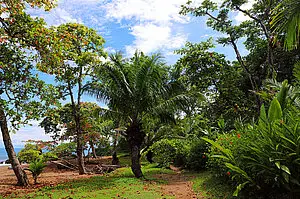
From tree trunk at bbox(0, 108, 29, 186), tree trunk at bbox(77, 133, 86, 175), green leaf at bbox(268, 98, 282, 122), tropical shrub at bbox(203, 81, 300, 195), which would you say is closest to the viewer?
tropical shrub at bbox(203, 81, 300, 195)

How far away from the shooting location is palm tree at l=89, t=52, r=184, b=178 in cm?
1216

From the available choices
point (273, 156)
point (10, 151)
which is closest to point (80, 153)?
point (10, 151)

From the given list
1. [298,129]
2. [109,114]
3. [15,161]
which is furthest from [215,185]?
[15,161]

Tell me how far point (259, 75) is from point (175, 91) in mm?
7518

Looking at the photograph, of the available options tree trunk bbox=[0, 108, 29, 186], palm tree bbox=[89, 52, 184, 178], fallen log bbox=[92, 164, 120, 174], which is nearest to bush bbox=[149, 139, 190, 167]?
fallen log bbox=[92, 164, 120, 174]

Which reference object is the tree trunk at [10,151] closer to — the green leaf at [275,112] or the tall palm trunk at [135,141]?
the tall palm trunk at [135,141]

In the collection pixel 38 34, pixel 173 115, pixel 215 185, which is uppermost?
pixel 38 34

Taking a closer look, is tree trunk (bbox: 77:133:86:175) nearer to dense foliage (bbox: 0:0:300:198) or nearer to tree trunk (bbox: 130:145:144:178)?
dense foliage (bbox: 0:0:300:198)

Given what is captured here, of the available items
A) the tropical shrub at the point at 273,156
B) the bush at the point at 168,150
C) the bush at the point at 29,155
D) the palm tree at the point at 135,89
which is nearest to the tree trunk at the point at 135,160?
the palm tree at the point at 135,89

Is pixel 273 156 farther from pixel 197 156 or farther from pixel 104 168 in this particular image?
pixel 104 168

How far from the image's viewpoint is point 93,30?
16328 millimetres

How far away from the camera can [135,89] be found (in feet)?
40.4

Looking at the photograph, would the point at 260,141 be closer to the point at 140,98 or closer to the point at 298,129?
the point at 298,129

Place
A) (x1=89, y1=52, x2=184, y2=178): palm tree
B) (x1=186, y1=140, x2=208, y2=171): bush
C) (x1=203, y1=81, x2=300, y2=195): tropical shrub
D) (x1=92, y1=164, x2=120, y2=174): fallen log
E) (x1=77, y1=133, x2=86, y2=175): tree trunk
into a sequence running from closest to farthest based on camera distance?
1. (x1=203, y1=81, x2=300, y2=195): tropical shrub
2. (x1=89, y1=52, x2=184, y2=178): palm tree
3. (x1=186, y1=140, x2=208, y2=171): bush
4. (x1=77, y1=133, x2=86, y2=175): tree trunk
5. (x1=92, y1=164, x2=120, y2=174): fallen log
